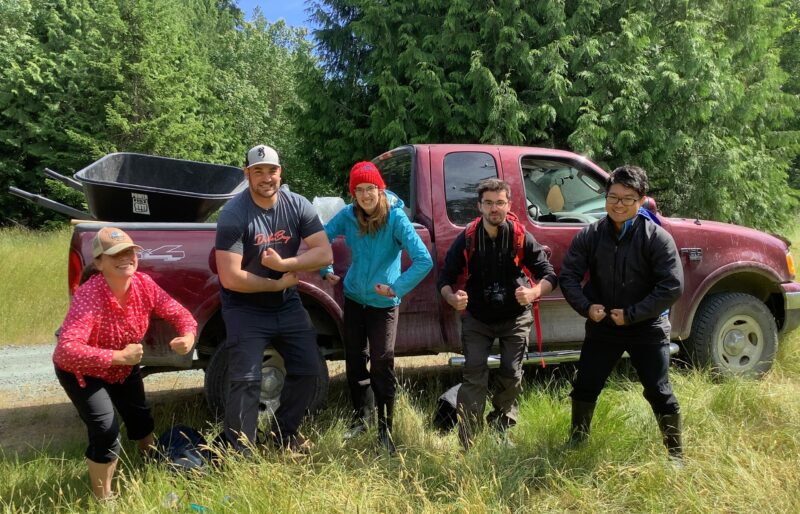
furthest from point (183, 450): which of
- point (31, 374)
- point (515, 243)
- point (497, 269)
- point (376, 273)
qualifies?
point (31, 374)

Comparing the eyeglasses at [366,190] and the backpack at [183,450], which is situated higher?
the eyeglasses at [366,190]

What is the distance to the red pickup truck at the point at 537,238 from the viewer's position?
3.67m

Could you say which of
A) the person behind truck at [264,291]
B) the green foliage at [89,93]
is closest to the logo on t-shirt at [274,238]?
the person behind truck at [264,291]

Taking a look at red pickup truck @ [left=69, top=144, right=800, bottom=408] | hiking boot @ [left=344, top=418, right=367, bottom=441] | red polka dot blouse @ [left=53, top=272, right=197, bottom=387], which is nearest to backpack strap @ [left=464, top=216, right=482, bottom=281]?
red pickup truck @ [left=69, top=144, right=800, bottom=408]

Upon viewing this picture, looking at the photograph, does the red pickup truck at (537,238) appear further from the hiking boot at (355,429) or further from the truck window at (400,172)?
the hiking boot at (355,429)

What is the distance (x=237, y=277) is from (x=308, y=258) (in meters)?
0.39

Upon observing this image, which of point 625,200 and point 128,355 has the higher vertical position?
point 625,200

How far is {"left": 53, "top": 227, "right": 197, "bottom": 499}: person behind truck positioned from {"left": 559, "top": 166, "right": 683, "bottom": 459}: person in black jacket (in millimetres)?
2112

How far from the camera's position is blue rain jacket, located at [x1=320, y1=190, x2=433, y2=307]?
3.45 meters

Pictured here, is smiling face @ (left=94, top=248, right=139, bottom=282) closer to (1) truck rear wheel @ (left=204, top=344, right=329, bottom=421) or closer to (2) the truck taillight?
(2) the truck taillight

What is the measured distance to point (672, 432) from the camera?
126 inches

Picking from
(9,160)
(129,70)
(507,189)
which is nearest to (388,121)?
(507,189)

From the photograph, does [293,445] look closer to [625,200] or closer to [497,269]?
[497,269]

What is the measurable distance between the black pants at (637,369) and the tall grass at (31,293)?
658cm
